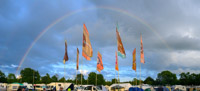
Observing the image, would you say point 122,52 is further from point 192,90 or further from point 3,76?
point 3,76

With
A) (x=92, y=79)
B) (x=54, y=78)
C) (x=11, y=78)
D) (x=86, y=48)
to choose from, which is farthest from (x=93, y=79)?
(x=86, y=48)

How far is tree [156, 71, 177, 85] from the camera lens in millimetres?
141325

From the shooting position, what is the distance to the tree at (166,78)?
141325 mm

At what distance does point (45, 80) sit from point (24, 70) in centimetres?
3555

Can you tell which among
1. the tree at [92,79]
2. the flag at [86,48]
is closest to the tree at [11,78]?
the tree at [92,79]

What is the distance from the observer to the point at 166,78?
14550cm

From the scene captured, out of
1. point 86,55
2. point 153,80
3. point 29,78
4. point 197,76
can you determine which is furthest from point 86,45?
point 153,80

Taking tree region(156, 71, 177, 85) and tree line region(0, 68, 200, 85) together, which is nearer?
tree line region(0, 68, 200, 85)

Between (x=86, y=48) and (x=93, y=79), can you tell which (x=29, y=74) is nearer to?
(x=93, y=79)

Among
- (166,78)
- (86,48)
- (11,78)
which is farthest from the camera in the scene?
(11,78)

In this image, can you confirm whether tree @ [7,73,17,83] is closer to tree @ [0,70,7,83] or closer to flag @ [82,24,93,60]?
tree @ [0,70,7,83]

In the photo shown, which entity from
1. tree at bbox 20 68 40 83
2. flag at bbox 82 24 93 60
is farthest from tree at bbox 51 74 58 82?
flag at bbox 82 24 93 60

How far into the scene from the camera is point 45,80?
414 ft

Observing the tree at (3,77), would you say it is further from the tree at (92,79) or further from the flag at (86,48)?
the flag at (86,48)
